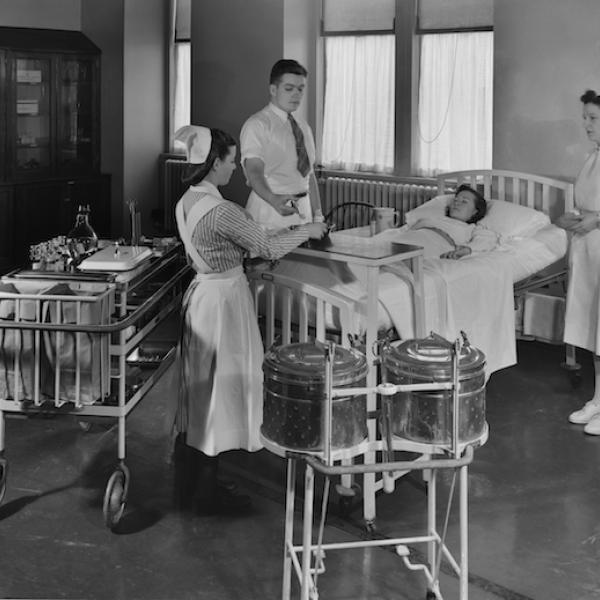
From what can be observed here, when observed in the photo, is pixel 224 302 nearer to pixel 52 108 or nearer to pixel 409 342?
pixel 409 342

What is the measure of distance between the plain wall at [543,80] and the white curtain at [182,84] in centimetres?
381

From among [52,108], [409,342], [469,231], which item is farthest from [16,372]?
[52,108]

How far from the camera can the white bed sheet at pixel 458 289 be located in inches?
153

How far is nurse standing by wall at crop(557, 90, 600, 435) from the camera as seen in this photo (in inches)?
185

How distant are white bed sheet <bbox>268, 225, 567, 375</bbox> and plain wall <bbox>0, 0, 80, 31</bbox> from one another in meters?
4.65

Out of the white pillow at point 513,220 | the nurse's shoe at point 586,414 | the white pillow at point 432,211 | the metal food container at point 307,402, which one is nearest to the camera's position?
the metal food container at point 307,402

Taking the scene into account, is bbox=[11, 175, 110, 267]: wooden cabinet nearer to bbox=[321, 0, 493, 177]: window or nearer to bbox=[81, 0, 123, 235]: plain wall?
bbox=[81, 0, 123, 235]: plain wall

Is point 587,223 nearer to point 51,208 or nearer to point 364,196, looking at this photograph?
point 364,196

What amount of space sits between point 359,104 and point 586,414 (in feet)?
12.1

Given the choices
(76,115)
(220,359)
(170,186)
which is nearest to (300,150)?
(220,359)

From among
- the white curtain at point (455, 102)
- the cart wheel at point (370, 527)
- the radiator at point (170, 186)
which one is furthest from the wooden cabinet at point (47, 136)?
the cart wheel at point (370, 527)

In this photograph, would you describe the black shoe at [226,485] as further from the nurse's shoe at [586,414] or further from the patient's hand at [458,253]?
the nurse's shoe at [586,414]

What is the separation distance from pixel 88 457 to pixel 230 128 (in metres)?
4.31

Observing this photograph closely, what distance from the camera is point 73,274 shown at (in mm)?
3531
